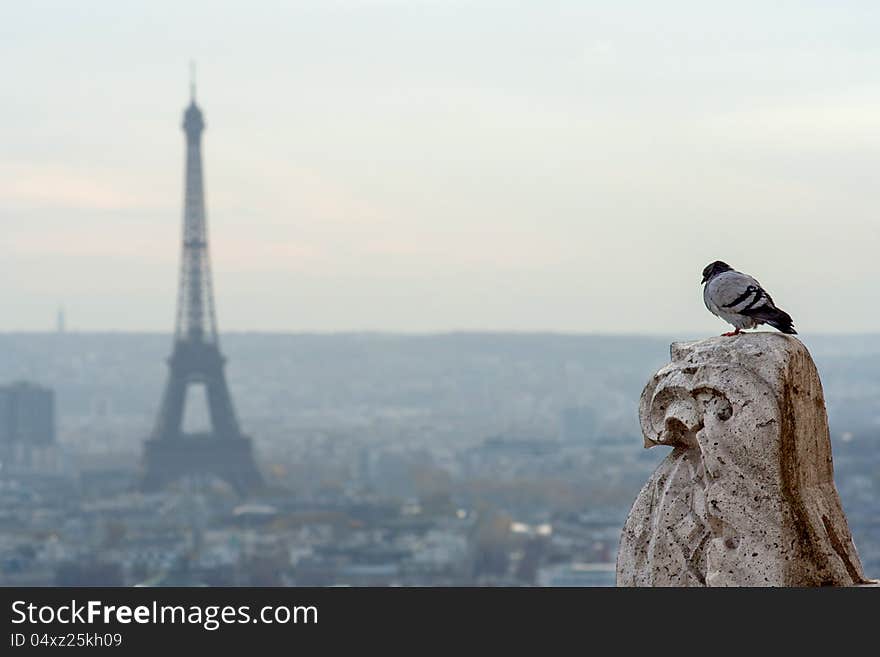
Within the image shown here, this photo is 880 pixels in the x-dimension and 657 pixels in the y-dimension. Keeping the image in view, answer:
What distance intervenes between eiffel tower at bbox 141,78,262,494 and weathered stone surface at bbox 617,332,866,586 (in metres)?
93.6

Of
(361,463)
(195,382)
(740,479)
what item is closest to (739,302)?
(740,479)

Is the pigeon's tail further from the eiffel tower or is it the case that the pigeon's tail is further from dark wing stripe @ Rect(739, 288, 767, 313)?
the eiffel tower

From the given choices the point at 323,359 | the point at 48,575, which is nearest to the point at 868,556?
the point at 48,575

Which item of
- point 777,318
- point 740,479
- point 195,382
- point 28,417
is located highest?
point 28,417

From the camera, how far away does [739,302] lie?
23.4 ft

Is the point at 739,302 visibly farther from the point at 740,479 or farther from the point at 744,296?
the point at 740,479

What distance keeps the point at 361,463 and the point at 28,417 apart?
63.2 feet

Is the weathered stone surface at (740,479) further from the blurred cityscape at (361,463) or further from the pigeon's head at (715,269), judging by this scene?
the blurred cityscape at (361,463)

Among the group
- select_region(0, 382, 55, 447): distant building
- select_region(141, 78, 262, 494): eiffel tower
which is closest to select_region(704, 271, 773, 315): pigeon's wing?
select_region(141, 78, 262, 494): eiffel tower

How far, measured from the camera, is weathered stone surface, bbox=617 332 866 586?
6.77 meters
